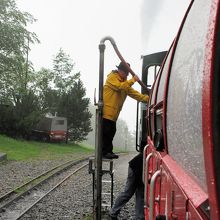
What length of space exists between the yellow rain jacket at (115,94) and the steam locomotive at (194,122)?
9.50 ft

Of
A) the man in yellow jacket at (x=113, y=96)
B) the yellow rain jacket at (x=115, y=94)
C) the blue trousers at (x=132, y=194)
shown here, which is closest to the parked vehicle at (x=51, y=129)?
the blue trousers at (x=132, y=194)

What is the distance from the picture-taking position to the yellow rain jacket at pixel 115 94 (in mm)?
6281

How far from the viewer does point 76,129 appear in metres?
46.7

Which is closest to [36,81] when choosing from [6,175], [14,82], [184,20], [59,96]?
[59,96]

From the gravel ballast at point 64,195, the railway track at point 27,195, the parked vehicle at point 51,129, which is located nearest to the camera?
the gravel ballast at point 64,195

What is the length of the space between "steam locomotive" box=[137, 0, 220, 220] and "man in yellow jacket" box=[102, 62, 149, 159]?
9.53ft

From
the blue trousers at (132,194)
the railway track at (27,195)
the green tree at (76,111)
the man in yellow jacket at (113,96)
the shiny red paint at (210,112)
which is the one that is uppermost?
the green tree at (76,111)

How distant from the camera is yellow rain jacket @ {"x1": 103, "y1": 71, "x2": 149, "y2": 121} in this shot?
6281 mm

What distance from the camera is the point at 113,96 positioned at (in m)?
6.32

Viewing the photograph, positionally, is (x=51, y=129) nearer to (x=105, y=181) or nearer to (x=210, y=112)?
(x=105, y=181)

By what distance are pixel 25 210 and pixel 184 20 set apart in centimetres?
807

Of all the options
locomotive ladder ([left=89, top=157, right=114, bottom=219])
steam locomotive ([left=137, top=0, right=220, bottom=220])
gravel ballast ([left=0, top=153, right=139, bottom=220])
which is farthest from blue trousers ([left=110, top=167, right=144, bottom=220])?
steam locomotive ([left=137, top=0, right=220, bottom=220])

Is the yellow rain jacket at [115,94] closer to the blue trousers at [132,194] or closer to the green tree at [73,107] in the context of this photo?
the blue trousers at [132,194]

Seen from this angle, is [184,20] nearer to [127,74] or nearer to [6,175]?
[127,74]
